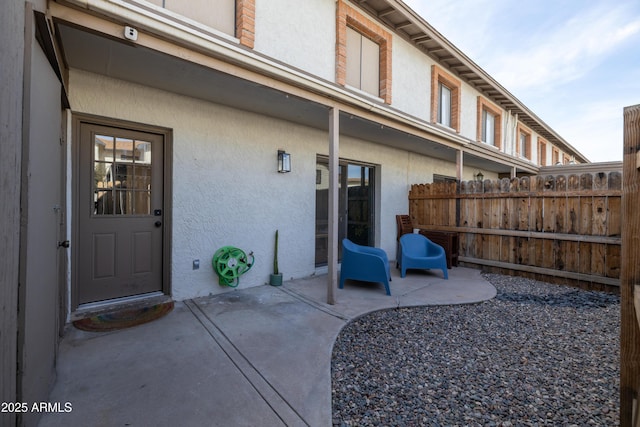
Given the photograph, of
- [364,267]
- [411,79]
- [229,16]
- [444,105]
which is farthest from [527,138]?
[229,16]

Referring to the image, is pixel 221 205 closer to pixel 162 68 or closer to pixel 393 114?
pixel 162 68

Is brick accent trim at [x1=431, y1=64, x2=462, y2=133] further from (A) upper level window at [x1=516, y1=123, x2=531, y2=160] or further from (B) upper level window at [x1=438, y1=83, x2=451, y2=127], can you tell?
(A) upper level window at [x1=516, y1=123, x2=531, y2=160]

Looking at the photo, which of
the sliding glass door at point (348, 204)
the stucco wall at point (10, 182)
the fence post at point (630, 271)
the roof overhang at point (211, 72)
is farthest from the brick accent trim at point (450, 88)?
the stucco wall at point (10, 182)

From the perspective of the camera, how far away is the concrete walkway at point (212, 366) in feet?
5.97

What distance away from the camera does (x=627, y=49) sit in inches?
318

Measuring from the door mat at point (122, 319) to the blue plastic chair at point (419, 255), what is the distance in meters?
3.84

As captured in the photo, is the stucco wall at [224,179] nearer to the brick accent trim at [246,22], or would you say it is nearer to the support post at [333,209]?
the brick accent trim at [246,22]

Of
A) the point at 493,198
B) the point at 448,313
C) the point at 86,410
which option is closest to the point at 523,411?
the point at 448,313

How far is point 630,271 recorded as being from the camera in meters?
1.15

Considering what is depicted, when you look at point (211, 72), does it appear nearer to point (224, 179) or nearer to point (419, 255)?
point (224, 179)

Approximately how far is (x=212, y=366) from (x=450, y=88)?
7643 mm

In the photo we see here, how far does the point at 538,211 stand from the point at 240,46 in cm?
565

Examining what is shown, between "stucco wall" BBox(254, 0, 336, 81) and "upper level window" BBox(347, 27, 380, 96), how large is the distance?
56 cm

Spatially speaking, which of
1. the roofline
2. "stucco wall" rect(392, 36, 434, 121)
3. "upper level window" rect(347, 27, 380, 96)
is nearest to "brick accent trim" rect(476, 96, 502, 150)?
the roofline
